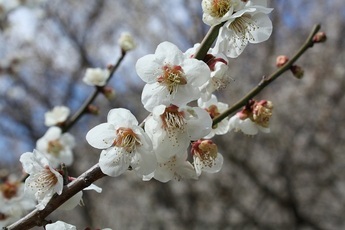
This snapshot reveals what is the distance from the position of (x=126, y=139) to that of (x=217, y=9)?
0.39 meters

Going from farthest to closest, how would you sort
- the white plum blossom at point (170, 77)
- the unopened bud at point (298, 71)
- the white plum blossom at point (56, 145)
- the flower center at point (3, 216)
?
the white plum blossom at point (56, 145) → the flower center at point (3, 216) → the unopened bud at point (298, 71) → the white plum blossom at point (170, 77)

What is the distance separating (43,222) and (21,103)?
805cm

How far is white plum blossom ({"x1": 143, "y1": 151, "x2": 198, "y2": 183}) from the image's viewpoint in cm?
121

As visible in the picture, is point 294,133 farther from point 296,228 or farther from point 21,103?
point 21,103

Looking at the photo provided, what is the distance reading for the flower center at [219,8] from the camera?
109cm

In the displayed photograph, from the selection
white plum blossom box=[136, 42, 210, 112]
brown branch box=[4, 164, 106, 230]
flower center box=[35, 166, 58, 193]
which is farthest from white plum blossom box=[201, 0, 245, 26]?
flower center box=[35, 166, 58, 193]

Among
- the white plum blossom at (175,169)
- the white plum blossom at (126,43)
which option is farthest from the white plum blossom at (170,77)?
the white plum blossom at (126,43)

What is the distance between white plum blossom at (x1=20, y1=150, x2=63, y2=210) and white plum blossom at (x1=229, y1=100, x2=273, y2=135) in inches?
22.5

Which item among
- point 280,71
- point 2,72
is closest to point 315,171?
point 2,72

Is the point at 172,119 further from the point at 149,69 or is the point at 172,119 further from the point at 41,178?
the point at 41,178

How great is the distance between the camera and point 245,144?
6.42 m

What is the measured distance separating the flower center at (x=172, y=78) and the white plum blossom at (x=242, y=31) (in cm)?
11

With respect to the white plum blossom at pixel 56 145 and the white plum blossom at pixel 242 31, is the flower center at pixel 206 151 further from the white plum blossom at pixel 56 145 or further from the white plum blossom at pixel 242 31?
the white plum blossom at pixel 56 145

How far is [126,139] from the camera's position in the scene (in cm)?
115
